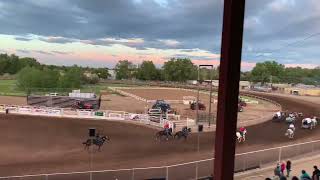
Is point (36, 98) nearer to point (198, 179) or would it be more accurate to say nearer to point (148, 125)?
point (148, 125)

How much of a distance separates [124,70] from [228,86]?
2995 cm

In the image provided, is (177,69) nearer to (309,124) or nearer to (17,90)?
(17,90)

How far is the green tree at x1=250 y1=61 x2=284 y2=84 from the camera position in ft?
90.3

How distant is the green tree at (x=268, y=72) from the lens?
90.3 feet

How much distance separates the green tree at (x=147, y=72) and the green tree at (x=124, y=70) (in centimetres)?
61

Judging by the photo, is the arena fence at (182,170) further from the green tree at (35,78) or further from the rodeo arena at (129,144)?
the green tree at (35,78)

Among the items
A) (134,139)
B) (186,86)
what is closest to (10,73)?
(186,86)

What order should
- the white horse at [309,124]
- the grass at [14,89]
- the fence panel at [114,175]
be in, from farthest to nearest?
1. the grass at [14,89]
2. the white horse at [309,124]
3. the fence panel at [114,175]

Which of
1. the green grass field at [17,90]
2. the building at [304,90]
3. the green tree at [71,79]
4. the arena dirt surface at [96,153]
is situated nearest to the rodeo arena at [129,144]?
the arena dirt surface at [96,153]

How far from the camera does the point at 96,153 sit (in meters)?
8.20

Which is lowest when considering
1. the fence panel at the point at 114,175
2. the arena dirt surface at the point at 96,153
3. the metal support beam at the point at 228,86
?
the arena dirt surface at the point at 96,153

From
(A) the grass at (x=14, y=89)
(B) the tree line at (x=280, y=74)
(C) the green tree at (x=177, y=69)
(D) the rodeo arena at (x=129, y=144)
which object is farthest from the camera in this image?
(C) the green tree at (x=177, y=69)

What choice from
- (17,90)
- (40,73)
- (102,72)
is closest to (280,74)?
(102,72)

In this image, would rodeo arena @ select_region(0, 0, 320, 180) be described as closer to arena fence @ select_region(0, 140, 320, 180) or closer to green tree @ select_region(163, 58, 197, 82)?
arena fence @ select_region(0, 140, 320, 180)
